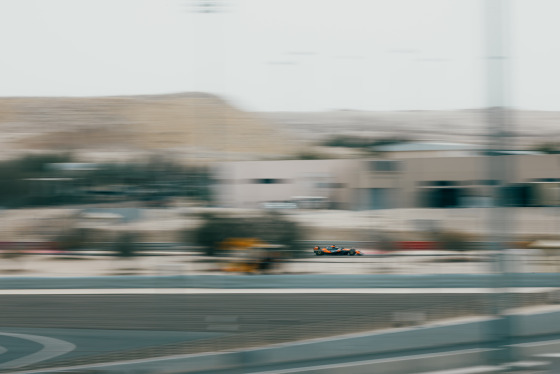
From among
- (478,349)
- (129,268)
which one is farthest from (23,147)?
(478,349)

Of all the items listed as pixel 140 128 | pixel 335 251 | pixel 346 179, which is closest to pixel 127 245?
pixel 140 128

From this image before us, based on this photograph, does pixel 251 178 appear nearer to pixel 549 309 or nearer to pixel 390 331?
pixel 390 331

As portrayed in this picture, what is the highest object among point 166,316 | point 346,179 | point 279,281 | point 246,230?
point 346,179

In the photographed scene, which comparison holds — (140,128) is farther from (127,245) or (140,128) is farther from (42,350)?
(42,350)

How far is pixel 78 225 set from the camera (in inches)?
237

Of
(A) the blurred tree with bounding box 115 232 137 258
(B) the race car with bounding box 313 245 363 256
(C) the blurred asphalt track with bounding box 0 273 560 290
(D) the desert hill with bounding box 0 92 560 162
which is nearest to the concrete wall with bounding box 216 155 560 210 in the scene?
(D) the desert hill with bounding box 0 92 560 162

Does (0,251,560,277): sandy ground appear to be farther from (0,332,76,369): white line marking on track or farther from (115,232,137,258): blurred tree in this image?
(0,332,76,369): white line marking on track

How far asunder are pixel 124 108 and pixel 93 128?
454mm

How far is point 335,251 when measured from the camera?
585cm

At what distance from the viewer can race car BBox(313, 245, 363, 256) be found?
5.63 metres

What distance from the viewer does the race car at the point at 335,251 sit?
222 inches

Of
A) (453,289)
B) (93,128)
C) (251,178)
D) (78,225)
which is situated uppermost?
(93,128)

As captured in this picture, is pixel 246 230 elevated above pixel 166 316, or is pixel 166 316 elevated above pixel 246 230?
pixel 246 230

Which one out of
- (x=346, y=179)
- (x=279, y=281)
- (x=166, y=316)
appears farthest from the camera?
(x=166, y=316)
